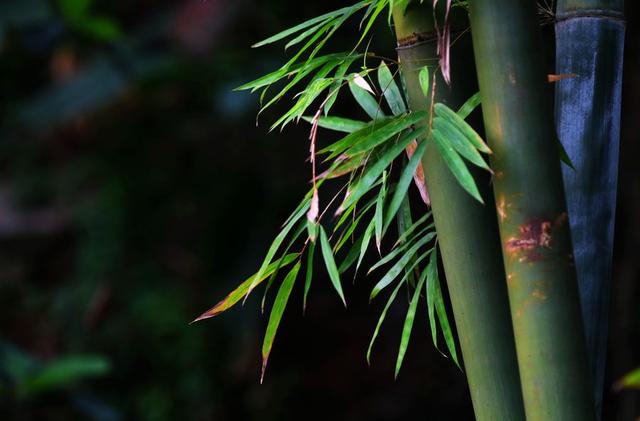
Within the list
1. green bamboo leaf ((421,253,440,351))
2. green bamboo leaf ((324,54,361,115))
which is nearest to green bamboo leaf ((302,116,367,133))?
green bamboo leaf ((324,54,361,115))

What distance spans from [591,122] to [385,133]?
0.47 feet

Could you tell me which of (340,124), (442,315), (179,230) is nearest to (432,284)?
(442,315)

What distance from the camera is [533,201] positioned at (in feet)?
1.29

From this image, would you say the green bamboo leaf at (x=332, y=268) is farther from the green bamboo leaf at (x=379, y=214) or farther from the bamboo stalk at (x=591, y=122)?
the bamboo stalk at (x=591, y=122)

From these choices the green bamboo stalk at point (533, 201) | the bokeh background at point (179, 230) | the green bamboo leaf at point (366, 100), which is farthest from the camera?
the bokeh background at point (179, 230)

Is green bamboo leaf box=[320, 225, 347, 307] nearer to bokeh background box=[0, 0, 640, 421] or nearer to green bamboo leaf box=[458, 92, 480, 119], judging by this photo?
green bamboo leaf box=[458, 92, 480, 119]

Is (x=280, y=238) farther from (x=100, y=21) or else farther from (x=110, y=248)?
(x=110, y=248)

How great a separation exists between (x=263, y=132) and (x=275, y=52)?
23 centimetres

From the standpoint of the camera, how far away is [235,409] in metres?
2.20

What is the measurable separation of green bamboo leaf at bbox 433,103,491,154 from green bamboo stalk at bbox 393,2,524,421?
0.06 feet

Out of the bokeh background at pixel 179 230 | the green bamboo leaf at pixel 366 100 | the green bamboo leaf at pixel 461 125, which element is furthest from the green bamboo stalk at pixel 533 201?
the bokeh background at pixel 179 230

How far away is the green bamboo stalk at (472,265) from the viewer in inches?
17.3

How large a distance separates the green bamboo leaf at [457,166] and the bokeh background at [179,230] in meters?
1.30

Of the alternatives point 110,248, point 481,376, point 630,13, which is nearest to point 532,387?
point 481,376
